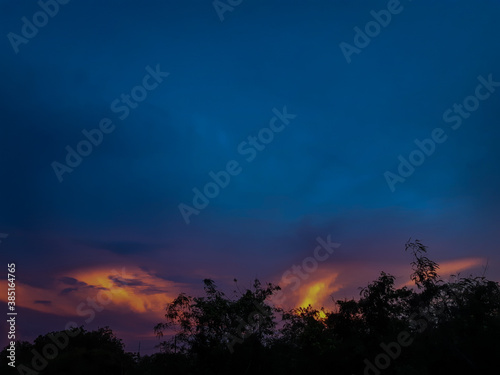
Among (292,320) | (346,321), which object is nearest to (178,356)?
(292,320)

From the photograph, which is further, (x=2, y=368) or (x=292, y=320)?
(x=2, y=368)

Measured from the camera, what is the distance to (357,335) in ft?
90.3

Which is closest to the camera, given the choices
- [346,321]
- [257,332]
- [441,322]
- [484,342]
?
[484,342]

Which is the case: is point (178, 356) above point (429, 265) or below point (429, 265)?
below

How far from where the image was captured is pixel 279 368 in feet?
99.2

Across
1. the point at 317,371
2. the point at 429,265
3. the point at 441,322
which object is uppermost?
the point at 429,265

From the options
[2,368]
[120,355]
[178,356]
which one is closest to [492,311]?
[178,356]

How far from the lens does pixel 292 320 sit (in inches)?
1313

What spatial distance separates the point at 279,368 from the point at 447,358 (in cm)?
1284

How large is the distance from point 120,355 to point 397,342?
3453cm

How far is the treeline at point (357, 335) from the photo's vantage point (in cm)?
2117

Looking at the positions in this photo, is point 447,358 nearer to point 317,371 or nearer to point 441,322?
point 441,322

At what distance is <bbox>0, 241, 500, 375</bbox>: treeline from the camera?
21.2 m

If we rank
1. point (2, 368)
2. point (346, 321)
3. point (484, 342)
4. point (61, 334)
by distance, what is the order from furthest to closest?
point (61, 334) → point (2, 368) → point (346, 321) → point (484, 342)
